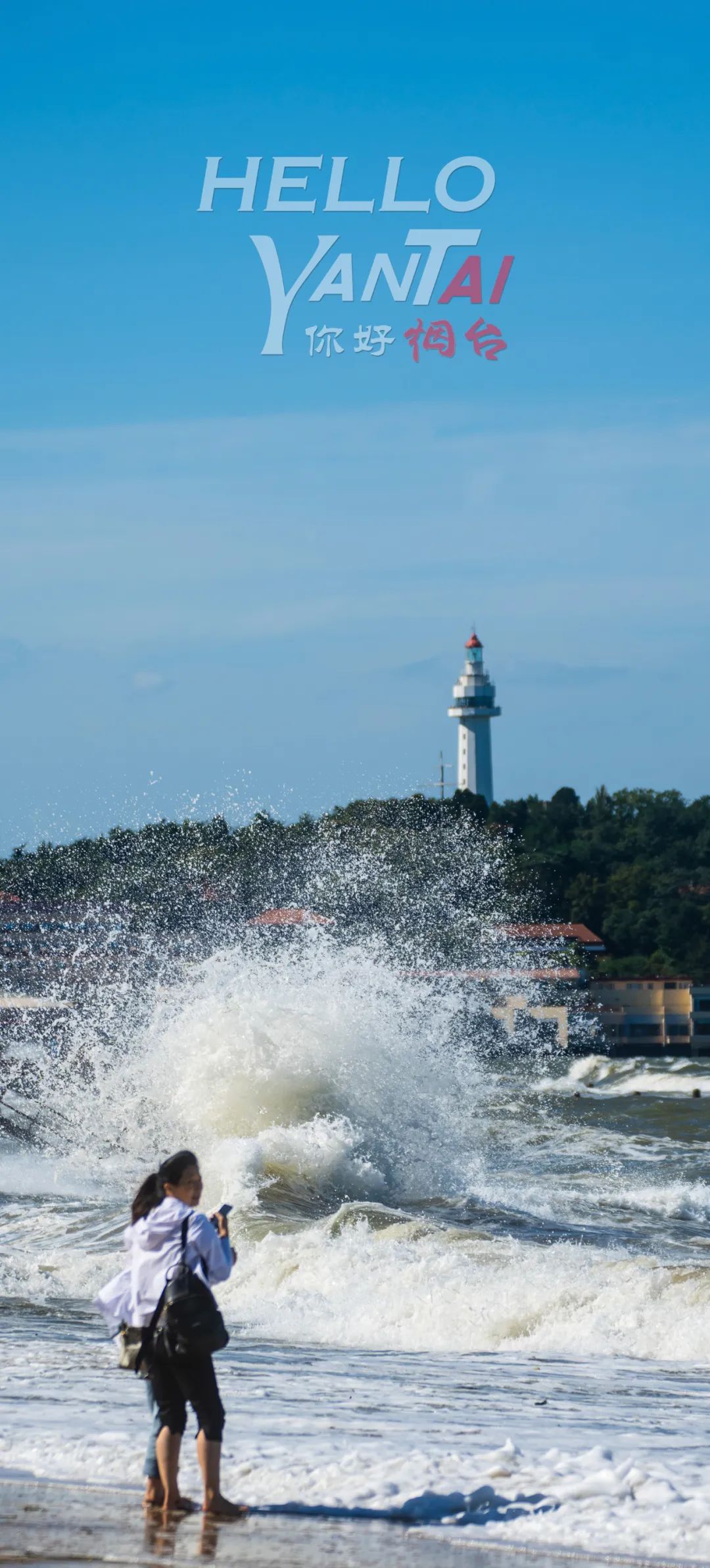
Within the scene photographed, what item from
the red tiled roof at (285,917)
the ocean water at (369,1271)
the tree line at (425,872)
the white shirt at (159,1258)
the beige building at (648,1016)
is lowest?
the ocean water at (369,1271)

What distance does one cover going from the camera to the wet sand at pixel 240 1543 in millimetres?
5422

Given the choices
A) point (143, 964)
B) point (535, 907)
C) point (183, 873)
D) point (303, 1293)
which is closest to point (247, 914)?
point (183, 873)

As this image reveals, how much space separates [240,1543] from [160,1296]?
872 millimetres

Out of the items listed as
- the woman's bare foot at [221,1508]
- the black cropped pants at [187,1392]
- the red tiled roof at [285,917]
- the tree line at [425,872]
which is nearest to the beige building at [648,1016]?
the tree line at [425,872]

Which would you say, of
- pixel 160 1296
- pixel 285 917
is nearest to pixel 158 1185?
pixel 160 1296

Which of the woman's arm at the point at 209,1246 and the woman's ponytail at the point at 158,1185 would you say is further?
the woman's ponytail at the point at 158,1185

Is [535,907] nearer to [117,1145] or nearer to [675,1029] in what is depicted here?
[675,1029]

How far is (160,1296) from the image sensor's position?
19.4 ft

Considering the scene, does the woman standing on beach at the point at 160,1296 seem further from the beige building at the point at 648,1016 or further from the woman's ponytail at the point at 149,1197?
the beige building at the point at 648,1016

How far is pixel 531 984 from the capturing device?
82500mm

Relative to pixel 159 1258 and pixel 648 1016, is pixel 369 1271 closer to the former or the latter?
pixel 159 1258

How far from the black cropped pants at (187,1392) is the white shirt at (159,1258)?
20 centimetres

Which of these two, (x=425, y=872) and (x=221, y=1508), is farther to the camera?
(x=425, y=872)

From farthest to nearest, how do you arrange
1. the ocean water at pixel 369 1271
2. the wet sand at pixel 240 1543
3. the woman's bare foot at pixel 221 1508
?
the ocean water at pixel 369 1271, the woman's bare foot at pixel 221 1508, the wet sand at pixel 240 1543
